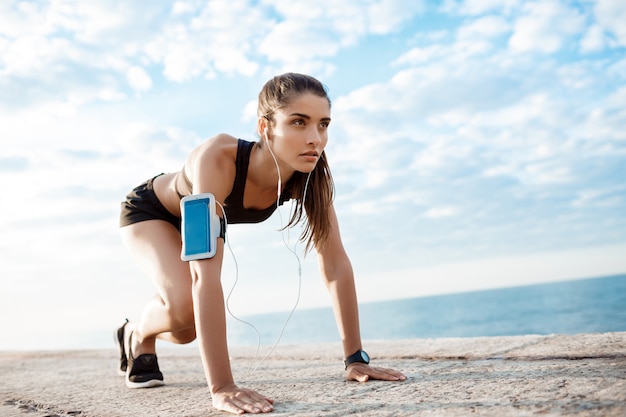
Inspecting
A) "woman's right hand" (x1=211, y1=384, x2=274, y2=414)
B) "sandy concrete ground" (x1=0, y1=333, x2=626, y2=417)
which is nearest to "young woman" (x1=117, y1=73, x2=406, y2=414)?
"woman's right hand" (x1=211, y1=384, x2=274, y2=414)

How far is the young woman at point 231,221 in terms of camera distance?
234cm

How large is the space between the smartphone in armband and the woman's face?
0.46m

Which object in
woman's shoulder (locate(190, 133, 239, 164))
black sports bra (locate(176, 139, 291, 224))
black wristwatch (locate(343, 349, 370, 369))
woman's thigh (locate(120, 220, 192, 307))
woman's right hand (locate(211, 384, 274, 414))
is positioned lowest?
woman's right hand (locate(211, 384, 274, 414))

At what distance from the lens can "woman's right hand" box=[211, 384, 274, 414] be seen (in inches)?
83.1

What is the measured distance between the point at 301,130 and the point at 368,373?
1.24 meters

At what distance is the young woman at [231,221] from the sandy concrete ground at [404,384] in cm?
18

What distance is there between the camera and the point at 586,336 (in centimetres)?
317

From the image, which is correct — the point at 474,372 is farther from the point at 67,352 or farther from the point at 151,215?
the point at 67,352

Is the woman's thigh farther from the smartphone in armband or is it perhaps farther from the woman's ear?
the woman's ear

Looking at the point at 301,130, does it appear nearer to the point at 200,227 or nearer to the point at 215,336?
the point at 200,227

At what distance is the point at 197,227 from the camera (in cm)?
243

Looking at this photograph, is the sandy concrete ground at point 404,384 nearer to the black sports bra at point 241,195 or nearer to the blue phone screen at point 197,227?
the blue phone screen at point 197,227

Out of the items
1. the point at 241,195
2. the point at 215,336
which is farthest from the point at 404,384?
the point at 241,195

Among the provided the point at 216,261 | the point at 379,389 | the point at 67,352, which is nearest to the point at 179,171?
the point at 216,261
